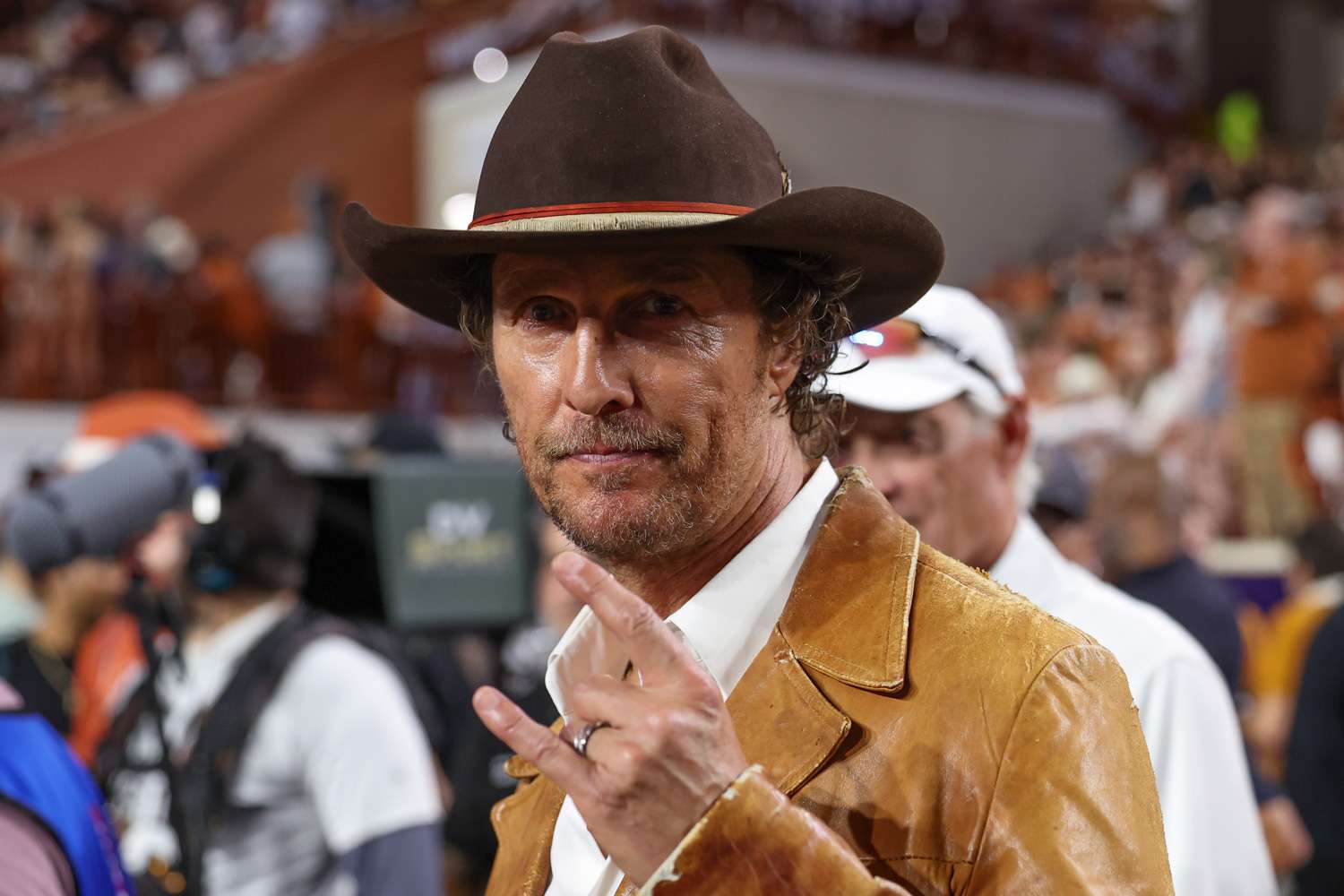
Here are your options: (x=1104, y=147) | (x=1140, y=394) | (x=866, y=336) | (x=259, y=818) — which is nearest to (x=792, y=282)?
(x=866, y=336)

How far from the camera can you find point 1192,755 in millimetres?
2453

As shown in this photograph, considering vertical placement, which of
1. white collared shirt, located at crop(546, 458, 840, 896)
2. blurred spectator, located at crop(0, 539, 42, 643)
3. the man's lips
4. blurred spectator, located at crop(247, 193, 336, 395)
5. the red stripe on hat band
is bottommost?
blurred spectator, located at crop(247, 193, 336, 395)

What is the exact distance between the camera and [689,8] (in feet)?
58.5

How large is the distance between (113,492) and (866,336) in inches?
75.4

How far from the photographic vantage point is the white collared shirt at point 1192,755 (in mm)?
2410

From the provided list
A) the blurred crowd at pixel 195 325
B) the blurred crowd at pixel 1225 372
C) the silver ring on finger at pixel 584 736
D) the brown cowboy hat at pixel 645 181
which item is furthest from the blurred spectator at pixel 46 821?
the blurred crowd at pixel 195 325

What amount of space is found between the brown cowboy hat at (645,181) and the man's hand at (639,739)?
441 mm

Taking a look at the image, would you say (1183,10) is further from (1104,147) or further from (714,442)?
(714,442)

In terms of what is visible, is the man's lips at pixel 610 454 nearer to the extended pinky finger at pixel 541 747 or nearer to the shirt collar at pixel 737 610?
the shirt collar at pixel 737 610

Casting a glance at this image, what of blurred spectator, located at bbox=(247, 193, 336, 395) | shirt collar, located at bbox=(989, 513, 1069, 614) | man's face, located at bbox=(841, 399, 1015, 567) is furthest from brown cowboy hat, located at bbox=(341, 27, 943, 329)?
blurred spectator, located at bbox=(247, 193, 336, 395)

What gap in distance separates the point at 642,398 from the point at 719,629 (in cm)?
26

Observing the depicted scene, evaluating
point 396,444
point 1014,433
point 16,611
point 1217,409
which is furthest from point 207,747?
point 1217,409

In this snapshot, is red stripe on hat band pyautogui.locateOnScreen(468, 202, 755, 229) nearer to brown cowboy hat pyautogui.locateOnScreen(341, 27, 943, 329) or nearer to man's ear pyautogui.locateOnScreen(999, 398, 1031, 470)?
brown cowboy hat pyautogui.locateOnScreen(341, 27, 943, 329)

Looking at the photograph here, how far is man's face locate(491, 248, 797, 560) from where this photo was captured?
5.24ft
